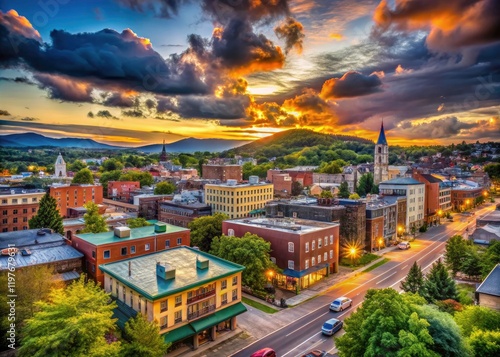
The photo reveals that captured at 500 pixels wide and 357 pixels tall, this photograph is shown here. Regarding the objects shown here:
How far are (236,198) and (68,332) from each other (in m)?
53.5

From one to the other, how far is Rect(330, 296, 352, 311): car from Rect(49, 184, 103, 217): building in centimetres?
7413

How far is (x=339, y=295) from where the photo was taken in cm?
4256

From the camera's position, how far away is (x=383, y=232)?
67.3m

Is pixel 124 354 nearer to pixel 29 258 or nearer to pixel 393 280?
pixel 29 258

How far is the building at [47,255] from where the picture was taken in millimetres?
35969

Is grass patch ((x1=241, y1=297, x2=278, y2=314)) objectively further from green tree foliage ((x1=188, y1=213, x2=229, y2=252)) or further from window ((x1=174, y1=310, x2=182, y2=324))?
green tree foliage ((x1=188, y1=213, x2=229, y2=252))

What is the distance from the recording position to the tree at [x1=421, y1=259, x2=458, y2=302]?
34594 millimetres

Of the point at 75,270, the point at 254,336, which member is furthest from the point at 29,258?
the point at 254,336

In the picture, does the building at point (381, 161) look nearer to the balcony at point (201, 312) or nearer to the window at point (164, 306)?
the balcony at point (201, 312)

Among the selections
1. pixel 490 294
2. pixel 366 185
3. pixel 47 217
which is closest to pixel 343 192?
pixel 366 185

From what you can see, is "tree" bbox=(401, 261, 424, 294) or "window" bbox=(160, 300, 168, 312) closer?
"window" bbox=(160, 300, 168, 312)

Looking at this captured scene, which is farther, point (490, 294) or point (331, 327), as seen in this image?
point (331, 327)

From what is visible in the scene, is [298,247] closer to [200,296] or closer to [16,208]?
[200,296]

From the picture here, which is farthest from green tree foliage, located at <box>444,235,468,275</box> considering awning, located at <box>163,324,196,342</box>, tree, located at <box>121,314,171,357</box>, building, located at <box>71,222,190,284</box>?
tree, located at <box>121,314,171,357</box>
